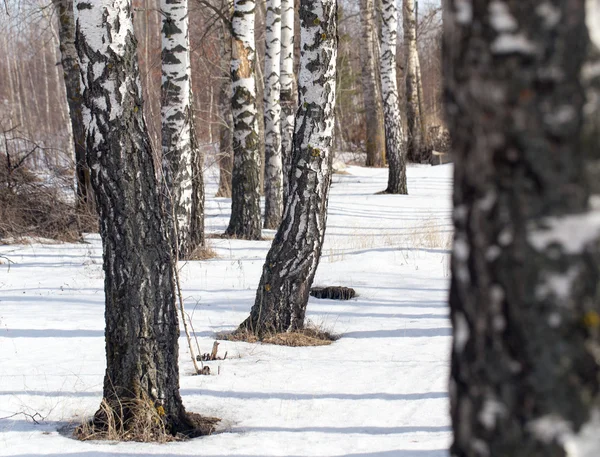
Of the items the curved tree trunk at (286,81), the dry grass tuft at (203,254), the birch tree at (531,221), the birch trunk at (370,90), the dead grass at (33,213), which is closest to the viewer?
the birch tree at (531,221)

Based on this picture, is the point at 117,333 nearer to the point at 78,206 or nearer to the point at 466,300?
the point at 466,300

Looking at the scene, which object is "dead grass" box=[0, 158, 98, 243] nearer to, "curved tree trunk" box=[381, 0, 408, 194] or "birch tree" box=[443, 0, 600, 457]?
"curved tree trunk" box=[381, 0, 408, 194]

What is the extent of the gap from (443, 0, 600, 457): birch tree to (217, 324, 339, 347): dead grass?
4240mm

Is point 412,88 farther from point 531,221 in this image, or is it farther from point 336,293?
point 531,221

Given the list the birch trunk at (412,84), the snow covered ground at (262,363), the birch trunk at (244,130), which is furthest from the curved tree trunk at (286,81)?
the birch trunk at (412,84)

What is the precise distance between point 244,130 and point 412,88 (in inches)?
463

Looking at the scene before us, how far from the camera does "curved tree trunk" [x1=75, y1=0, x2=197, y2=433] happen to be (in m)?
3.61

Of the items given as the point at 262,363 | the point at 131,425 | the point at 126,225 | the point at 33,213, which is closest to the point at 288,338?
the point at 262,363

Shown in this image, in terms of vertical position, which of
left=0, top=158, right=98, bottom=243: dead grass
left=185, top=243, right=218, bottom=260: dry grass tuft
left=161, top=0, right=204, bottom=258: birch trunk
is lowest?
left=185, top=243, right=218, bottom=260: dry grass tuft

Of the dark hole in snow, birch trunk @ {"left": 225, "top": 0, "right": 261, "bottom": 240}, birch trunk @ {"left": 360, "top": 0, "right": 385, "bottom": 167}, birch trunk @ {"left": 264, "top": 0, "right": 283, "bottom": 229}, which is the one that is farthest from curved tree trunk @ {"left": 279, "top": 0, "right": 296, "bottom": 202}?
birch trunk @ {"left": 360, "top": 0, "right": 385, "bottom": 167}

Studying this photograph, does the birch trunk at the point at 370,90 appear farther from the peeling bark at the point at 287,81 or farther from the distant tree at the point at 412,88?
the peeling bark at the point at 287,81

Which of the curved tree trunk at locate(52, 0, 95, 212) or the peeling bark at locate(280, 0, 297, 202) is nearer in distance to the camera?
the curved tree trunk at locate(52, 0, 95, 212)

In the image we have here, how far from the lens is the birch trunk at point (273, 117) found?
11.3 m

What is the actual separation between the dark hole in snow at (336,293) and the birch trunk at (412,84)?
47.2 ft
